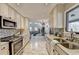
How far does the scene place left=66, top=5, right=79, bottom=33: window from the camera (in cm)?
238

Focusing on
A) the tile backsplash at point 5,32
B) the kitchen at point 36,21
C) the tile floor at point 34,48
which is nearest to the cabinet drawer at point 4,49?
the kitchen at point 36,21

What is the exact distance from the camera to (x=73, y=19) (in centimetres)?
252

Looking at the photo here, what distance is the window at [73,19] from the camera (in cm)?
238

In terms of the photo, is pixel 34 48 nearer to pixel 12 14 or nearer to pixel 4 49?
pixel 12 14

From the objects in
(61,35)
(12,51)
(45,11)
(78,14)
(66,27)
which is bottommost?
→ (12,51)

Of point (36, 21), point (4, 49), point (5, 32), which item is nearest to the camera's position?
point (4, 49)

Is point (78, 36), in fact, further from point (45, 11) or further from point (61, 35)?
point (45, 11)

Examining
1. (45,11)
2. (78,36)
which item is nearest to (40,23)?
(45,11)

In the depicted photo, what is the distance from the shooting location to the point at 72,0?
47.7 inches

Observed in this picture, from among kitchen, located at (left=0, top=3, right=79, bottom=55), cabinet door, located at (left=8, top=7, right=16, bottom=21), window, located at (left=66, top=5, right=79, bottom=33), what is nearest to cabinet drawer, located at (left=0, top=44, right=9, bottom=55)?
kitchen, located at (left=0, top=3, right=79, bottom=55)

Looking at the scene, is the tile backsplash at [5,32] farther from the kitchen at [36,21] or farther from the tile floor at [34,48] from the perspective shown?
the tile floor at [34,48]

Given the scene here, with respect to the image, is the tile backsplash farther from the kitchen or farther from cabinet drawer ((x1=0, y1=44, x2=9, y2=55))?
cabinet drawer ((x1=0, y1=44, x2=9, y2=55))

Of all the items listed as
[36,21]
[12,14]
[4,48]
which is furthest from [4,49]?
[36,21]

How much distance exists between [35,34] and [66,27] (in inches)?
31.1
